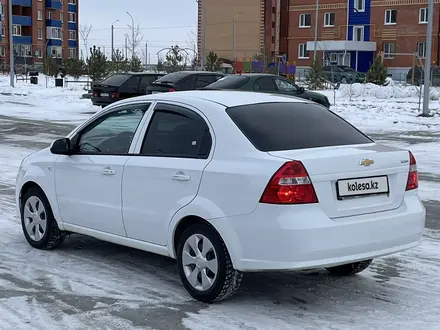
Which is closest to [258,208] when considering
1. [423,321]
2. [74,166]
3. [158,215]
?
[158,215]

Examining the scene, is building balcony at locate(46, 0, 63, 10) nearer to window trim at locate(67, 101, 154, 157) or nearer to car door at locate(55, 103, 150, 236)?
window trim at locate(67, 101, 154, 157)

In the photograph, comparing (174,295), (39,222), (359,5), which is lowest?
(174,295)

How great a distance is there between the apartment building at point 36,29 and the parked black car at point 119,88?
6582cm

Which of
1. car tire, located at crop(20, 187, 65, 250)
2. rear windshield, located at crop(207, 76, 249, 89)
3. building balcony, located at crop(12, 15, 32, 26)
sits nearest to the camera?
car tire, located at crop(20, 187, 65, 250)

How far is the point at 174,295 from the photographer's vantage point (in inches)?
224

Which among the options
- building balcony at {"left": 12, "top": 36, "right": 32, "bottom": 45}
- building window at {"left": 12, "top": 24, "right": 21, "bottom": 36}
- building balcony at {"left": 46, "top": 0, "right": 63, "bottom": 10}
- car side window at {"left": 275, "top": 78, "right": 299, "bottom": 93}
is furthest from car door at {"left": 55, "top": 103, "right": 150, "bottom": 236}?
building balcony at {"left": 46, "top": 0, "right": 63, "bottom": 10}

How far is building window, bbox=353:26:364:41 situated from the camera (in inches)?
2591

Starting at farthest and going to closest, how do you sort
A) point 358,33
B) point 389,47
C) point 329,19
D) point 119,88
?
point 329,19, point 358,33, point 389,47, point 119,88

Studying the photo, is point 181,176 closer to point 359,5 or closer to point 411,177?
point 411,177

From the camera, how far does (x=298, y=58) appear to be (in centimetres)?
7006

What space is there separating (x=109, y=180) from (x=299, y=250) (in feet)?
6.58

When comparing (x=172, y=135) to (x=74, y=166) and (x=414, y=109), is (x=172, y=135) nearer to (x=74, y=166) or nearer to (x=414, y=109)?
(x=74, y=166)

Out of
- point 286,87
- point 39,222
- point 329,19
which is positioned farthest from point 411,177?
point 329,19

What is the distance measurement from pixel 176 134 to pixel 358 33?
2476 inches
